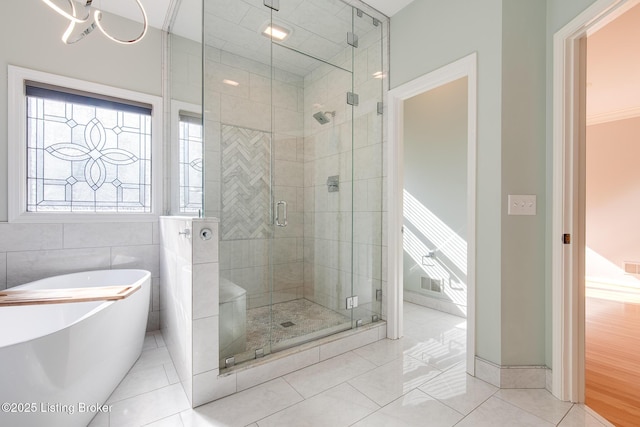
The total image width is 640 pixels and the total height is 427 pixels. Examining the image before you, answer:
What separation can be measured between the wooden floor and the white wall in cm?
357

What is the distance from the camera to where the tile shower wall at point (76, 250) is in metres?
2.33

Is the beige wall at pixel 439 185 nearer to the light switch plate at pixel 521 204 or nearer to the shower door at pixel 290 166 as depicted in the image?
the shower door at pixel 290 166

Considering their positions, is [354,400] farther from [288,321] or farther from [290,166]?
[290,166]

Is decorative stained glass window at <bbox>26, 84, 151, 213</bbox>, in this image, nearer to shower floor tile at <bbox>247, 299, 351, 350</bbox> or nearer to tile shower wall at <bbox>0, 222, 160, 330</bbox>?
tile shower wall at <bbox>0, 222, 160, 330</bbox>

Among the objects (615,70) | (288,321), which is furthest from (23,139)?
(615,70)

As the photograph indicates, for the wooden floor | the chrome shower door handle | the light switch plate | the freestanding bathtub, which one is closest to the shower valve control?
the freestanding bathtub

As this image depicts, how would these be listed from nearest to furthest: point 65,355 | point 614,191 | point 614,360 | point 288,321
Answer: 1. point 65,355
2. point 614,360
3. point 288,321
4. point 614,191

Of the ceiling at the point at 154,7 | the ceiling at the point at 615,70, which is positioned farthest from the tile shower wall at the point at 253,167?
the ceiling at the point at 615,70

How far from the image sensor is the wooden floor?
1717 millimetres

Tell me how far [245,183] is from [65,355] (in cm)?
149

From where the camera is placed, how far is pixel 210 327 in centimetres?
177

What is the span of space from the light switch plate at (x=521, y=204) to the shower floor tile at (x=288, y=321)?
5.25 ft

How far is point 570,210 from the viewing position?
70.2 inches

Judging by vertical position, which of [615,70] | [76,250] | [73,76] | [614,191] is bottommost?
[76,250]
